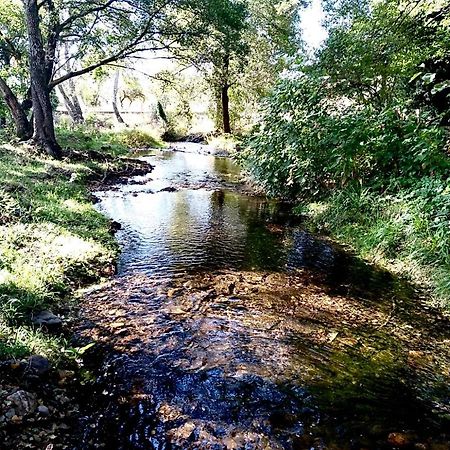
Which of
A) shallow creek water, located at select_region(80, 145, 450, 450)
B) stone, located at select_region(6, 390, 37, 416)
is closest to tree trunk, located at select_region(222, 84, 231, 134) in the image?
shallow creek water, located at select_region(80, 145, 450, 450)

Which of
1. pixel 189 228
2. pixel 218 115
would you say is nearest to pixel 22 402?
pixel 189 228

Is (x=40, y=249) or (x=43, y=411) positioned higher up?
(x=40, y=249)

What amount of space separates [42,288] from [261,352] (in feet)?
8.29

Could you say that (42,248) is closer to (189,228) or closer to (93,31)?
(189,228)

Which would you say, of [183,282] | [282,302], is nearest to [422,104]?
[282,302]

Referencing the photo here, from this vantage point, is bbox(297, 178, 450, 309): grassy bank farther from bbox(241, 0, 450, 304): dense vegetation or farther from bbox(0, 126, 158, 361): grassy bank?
bbox(0, 126, 158, 361): grassy bank

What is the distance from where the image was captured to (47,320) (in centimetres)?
382

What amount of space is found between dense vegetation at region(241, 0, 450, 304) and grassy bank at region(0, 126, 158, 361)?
4516 millimetres

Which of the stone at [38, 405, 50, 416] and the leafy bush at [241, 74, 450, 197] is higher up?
the leafy bush at [241, 74, 450, 197]

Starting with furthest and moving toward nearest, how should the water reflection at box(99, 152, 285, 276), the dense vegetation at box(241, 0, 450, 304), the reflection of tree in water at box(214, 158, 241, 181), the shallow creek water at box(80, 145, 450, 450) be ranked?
the reflection of tree in water at box(214, 158, 241, 181), the water reflection at box(99, 152, 285, 276), the dense vegetation at box(241, 0, 450, 304), the shallow creek water at box(80, 145, 450, 450)

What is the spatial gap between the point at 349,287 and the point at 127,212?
17.9ft

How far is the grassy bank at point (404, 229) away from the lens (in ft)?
17.1

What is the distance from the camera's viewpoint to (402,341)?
156 inches

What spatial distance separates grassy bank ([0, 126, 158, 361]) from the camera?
3.48 meters
